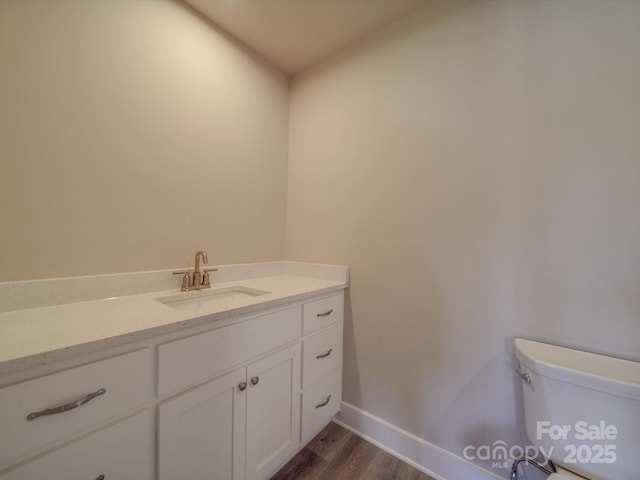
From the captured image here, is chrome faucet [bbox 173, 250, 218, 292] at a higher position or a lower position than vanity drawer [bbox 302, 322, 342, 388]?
higher

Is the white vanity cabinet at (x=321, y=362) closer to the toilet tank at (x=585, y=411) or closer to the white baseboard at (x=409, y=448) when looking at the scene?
the white baseboard at (x=409, y=448)

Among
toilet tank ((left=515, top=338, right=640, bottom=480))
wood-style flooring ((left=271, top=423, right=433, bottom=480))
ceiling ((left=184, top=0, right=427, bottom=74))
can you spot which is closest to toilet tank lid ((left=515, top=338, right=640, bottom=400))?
toilet tank ((left=515, top=338, right=640, bottom=480))

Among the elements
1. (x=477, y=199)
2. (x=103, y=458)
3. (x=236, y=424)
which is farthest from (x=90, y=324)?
(x=477, y=199)

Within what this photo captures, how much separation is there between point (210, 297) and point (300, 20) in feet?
5.45

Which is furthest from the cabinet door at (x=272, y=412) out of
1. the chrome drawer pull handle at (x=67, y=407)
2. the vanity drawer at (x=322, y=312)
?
the chrome drawer pull handle at (x=67, y=407)

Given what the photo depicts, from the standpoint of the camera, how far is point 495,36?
1146 millimetres

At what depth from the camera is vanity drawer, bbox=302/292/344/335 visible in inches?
52.0

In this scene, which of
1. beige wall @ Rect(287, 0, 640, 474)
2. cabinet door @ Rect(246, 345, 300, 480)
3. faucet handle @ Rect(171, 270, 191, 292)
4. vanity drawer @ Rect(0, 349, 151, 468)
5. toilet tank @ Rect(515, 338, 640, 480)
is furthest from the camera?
faucet handle @ Rect(171, 270, 191, 292)

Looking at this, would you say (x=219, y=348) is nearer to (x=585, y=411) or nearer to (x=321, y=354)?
(x=321, y=354)

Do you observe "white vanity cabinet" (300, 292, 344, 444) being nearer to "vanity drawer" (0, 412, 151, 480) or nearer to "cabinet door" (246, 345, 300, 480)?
"cabinet door" (246, 345, 300, 480)

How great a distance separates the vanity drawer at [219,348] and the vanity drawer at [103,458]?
0.37 ft

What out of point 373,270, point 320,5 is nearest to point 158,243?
point 373,270

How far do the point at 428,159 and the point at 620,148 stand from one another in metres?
0.67

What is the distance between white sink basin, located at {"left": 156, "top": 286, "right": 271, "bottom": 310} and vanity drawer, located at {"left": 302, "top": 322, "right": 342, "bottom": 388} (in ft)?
1.26
